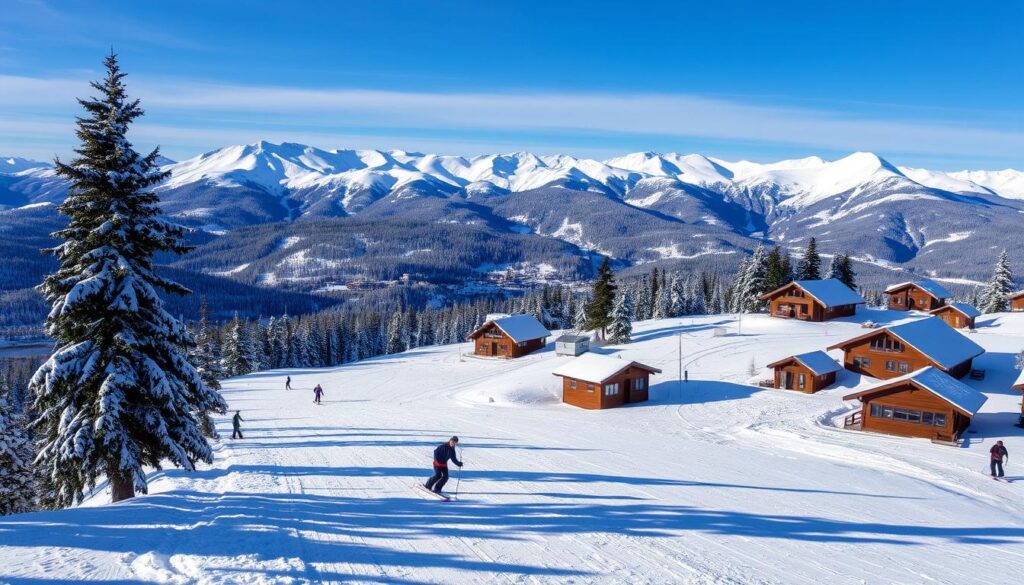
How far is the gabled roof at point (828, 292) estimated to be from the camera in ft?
221

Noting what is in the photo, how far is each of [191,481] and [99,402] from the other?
3.35 meters

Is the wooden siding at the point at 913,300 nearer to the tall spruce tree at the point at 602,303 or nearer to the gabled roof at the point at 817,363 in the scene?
the tall spruce tree at the point at 602,303

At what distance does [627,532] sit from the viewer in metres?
12.9

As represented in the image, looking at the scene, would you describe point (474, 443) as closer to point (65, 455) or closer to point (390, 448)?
point (390, 448)

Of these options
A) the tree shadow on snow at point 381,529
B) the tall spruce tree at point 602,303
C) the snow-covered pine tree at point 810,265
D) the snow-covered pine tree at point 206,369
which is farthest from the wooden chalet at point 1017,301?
the snow-covered pine tree at point 206,369

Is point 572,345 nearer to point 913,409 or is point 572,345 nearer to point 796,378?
point 796,378

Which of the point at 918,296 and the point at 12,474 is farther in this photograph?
the point at 918,296

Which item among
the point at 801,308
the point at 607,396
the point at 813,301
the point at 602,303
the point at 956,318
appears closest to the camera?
the point at 607,396

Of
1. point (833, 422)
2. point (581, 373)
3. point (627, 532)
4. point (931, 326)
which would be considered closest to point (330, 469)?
point (627, 532)

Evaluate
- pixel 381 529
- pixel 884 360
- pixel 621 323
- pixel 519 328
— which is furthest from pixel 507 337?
pixel 381 529

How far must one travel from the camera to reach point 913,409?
105 feet

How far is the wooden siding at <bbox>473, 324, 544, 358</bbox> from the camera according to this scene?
6344 cm

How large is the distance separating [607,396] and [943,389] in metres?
18.6

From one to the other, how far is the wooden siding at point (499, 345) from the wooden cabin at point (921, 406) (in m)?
35.3
